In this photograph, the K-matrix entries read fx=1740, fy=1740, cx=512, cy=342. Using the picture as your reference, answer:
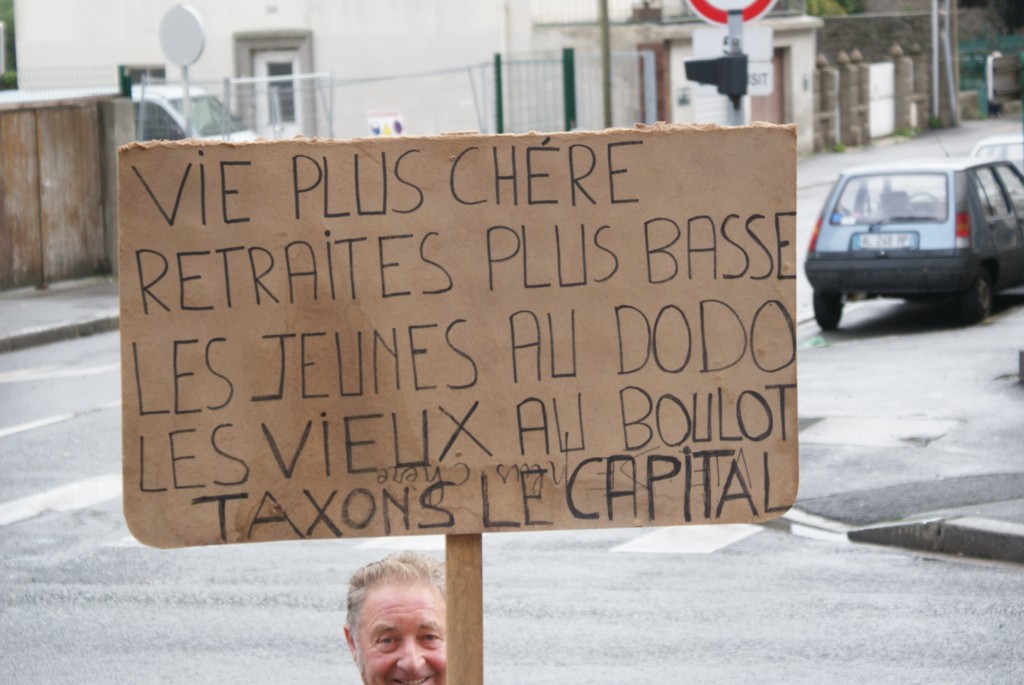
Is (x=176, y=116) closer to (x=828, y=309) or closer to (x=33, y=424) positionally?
(x=828, y=309)

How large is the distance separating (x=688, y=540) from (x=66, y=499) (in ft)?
12.2

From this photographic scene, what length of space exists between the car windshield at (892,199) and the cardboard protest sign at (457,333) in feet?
44.9

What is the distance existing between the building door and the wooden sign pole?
17116mm

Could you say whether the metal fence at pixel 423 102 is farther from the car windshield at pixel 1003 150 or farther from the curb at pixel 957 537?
the curb at pixel 957 537

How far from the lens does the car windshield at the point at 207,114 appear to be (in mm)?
23906

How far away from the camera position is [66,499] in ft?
33.4

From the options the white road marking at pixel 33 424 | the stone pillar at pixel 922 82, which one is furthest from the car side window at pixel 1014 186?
the stone pillar at pixel 922 82

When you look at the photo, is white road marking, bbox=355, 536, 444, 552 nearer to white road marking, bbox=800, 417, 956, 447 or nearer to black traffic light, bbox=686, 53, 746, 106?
white road marking, bbox=800, 417, 956, 447

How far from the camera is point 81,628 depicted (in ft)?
24.6

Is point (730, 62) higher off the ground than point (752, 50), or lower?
lower

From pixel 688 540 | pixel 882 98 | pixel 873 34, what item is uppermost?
pixel 873 34

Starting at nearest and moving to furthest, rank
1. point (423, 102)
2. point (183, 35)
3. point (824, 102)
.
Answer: point (183, 35) < point (423, 102) < point (824, 102)

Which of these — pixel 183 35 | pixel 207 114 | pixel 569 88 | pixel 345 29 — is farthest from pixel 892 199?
pixel 345 29

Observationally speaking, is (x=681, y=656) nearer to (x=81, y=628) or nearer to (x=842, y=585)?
(x=842, y=585)
